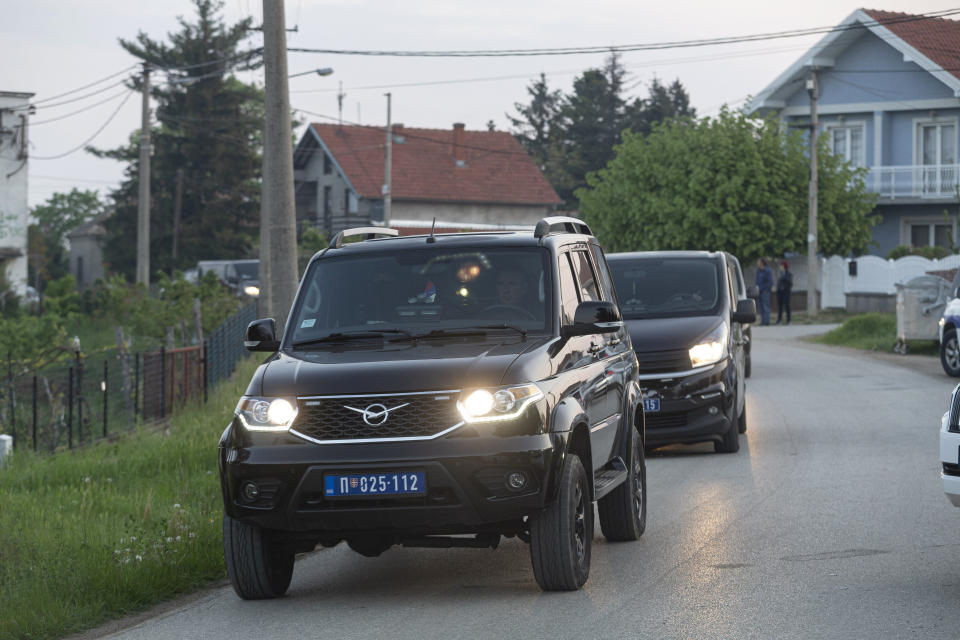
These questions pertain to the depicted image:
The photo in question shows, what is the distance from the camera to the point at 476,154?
76562mm

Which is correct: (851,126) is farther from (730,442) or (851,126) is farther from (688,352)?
(688,352)

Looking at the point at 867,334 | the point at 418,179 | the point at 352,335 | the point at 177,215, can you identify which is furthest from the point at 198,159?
the point at 352,335

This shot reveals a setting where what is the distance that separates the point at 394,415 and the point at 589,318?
1.45 metres

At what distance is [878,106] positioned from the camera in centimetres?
5322

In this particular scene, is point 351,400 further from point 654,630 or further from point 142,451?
point 142,451

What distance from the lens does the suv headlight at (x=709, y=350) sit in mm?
13992

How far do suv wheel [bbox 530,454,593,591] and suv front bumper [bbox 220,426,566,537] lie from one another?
14 cm

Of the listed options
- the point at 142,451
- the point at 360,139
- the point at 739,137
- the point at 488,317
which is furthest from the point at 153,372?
the point at 360,139

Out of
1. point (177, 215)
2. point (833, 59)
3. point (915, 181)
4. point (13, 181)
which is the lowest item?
point (177, 215)

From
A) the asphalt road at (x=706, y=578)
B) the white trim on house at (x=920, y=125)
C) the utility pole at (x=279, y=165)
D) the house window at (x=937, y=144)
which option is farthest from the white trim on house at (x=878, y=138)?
the asphalt road at (x=706, y=578)

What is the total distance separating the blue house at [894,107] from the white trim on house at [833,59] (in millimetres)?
34

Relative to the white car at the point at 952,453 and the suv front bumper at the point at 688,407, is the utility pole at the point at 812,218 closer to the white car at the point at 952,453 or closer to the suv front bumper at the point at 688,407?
the suv front bumper at the point at 688,407

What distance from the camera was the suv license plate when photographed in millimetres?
7250

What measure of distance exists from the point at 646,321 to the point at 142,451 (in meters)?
4.80
